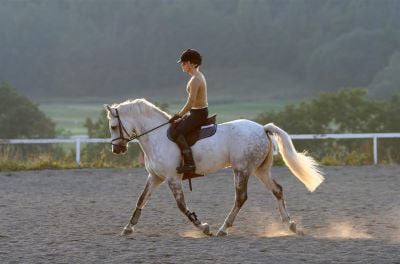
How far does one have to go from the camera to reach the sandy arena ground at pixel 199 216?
665cm

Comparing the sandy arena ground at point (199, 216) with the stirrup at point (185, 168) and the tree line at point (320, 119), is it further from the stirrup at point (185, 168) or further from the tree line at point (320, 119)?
the tree line at point (320, 119)

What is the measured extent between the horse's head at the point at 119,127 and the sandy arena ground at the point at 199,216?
1.10 meters

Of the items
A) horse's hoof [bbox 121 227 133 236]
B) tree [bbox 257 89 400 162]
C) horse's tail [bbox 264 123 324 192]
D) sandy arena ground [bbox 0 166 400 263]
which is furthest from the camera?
tree [bbox 257 89 400 162]

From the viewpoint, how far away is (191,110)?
8.29 metres

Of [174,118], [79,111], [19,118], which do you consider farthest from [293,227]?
[79,111]

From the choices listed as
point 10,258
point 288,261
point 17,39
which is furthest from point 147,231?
point 17,39

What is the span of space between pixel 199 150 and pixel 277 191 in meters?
1.15

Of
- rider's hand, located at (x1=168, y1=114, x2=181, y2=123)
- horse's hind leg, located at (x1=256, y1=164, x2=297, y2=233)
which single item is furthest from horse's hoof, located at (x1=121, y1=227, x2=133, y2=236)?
horse's hind leg, located at (x1=256, y1=164, x2=297, y2=233)

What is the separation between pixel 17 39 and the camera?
10006cm

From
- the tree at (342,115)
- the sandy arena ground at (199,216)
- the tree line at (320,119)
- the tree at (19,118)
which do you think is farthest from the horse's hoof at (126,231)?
the tree at (19,118)

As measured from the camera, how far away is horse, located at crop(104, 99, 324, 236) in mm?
8344

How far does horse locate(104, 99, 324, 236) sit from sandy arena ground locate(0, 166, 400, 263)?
1.23ft

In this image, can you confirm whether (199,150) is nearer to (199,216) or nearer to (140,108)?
(140,108)

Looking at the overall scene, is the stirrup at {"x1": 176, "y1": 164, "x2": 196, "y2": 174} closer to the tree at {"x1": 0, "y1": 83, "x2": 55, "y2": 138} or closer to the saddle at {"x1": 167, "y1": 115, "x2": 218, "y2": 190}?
the saddle at {"x1": 167, "y1": 115, "x2": 218, "y2": 190}
